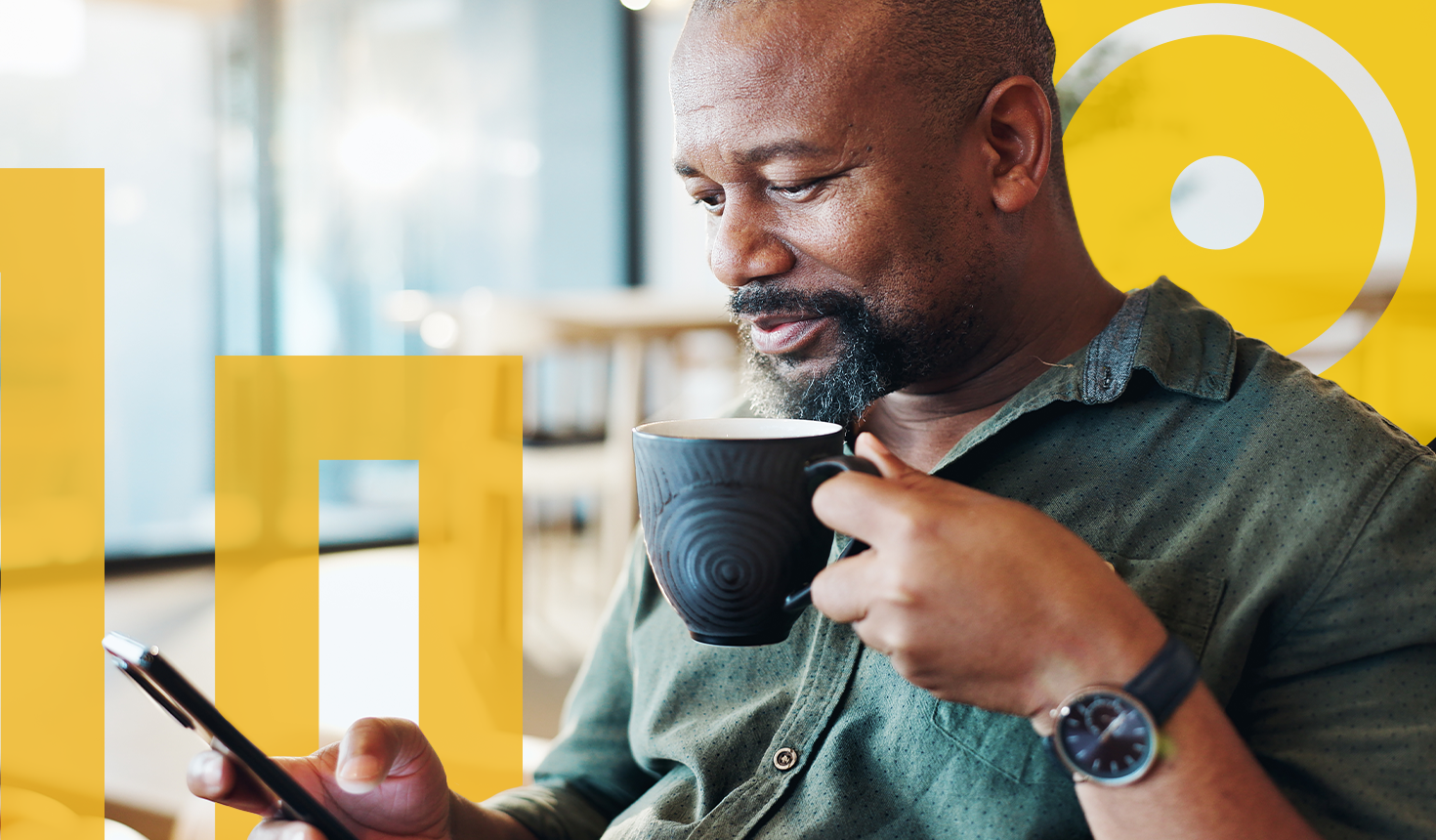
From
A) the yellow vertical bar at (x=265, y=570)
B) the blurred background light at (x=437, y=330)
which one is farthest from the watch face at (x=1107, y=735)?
the blurred background light at (x=437, y=330)

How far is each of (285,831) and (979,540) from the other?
494mm

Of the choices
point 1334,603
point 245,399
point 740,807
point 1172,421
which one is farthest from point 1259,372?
point 245,399

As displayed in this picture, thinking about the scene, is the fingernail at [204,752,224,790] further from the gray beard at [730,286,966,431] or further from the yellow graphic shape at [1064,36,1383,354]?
the yellow graphic shape at [1064,36,1383,354]

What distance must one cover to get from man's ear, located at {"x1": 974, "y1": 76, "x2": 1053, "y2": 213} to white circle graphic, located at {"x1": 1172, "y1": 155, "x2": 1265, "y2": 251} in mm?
266

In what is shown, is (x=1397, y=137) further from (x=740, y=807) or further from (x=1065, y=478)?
(x=740, y=807)

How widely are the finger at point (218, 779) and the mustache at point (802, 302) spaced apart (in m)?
0.49

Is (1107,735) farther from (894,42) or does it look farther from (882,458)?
(894,42)

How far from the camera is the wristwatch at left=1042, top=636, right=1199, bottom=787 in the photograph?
1.73 ft

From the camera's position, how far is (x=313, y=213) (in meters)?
3.98

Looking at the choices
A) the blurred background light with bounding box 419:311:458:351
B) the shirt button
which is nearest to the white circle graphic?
the shirt button

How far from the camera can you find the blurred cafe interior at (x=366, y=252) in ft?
9.36

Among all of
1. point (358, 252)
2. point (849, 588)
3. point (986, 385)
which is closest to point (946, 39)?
point (986, 385)

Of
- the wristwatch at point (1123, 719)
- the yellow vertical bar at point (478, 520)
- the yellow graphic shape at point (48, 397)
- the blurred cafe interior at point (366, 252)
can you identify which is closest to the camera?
the wristwatch at point (1123, 719)

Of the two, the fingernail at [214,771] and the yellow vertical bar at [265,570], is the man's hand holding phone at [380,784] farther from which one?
the yellow vertical bar at [265,570]
